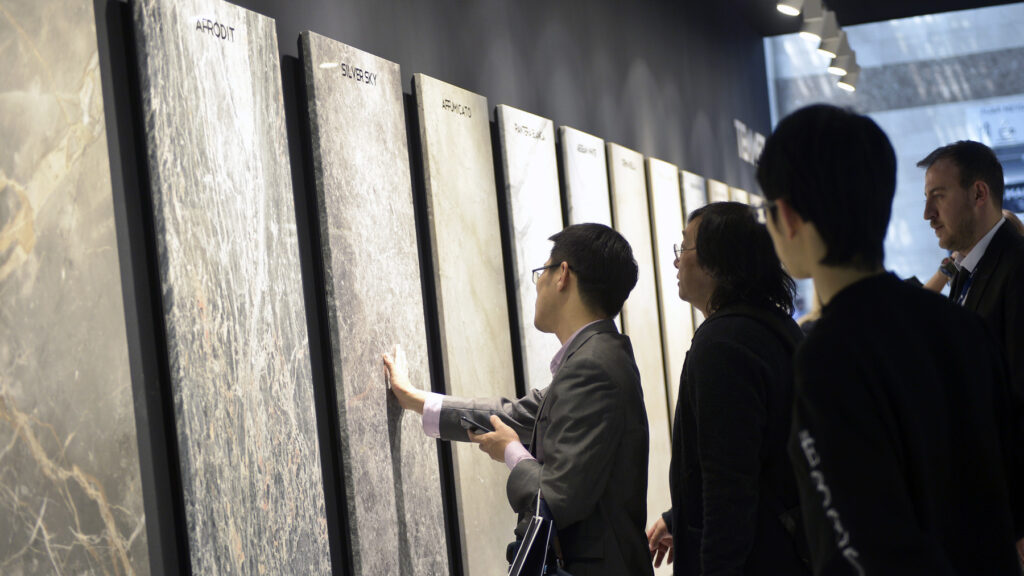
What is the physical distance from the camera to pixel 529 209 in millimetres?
3740

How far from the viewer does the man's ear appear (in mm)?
1253

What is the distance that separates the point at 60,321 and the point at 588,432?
118 centimetres

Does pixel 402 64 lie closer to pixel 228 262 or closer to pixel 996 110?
pixel 228 262

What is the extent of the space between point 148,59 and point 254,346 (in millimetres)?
677

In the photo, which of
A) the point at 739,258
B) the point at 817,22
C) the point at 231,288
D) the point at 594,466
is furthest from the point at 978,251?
the point at 817,22

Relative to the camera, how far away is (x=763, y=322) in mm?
2078

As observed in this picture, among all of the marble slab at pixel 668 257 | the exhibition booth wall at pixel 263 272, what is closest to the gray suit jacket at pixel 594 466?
the exhibition booth wall at pixel 263 272

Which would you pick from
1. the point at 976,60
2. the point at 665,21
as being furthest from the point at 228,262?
the point at 976,60

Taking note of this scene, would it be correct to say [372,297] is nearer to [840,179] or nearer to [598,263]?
[598,263]

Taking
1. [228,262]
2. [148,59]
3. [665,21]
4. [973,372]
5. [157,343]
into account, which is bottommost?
[973,372]

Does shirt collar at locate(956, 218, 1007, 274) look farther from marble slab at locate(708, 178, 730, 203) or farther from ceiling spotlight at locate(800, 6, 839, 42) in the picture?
ceiling spotlight at locate(800, 6, 839, 42)

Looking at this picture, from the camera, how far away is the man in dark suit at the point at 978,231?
2793 millimetres

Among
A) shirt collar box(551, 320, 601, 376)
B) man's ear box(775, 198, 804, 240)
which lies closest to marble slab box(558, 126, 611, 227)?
shirt collar box(551, 320, 601, 376)

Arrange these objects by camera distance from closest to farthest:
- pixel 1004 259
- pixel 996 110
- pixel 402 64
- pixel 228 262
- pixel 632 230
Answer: pixel 228 262, pixel 1004 259, pixel 402 64, pixel 632 230, pixel 996 110
